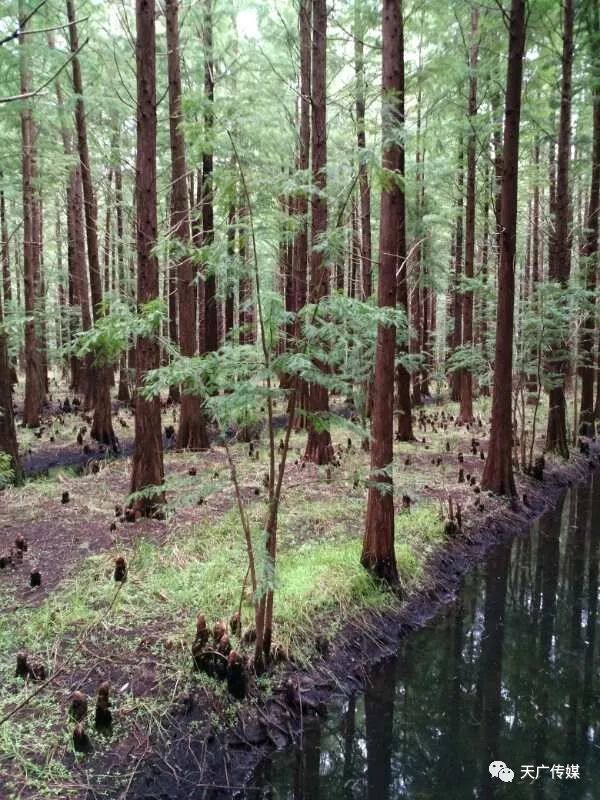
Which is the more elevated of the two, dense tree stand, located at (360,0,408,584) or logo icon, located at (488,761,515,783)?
dense tree stand, located at (360,0,408,584)

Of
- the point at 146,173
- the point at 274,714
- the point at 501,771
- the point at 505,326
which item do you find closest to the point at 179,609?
the point at 274,714

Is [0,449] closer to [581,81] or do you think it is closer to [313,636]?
[313,636]

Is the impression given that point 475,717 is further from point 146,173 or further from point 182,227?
point 182,227

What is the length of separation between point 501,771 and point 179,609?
2740 millimetres

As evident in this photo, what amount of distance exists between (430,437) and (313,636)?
8526mm

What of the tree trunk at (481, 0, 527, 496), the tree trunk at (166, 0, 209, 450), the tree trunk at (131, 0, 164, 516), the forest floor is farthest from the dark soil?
the tree trunk at (166, 0, 209, 450)

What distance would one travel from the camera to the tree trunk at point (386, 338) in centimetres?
493

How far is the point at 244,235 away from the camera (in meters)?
3.77

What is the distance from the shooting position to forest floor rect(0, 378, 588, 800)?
342cm

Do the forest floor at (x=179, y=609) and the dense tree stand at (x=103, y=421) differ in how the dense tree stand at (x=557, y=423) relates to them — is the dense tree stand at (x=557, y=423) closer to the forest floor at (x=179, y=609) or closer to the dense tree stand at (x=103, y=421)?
the forest floor at (x=179, y=609)

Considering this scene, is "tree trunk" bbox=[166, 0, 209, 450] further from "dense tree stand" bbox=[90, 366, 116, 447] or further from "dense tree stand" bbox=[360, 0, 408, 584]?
"dense tree stand" bbox=[360, 0, 408, 584]

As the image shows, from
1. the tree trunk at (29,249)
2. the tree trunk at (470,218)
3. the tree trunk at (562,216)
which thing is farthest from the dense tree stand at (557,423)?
the tree trunk at (29,249)

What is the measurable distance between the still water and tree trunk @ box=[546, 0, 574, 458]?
5632 millimetres

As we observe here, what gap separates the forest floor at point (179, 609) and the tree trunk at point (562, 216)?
3578mm
